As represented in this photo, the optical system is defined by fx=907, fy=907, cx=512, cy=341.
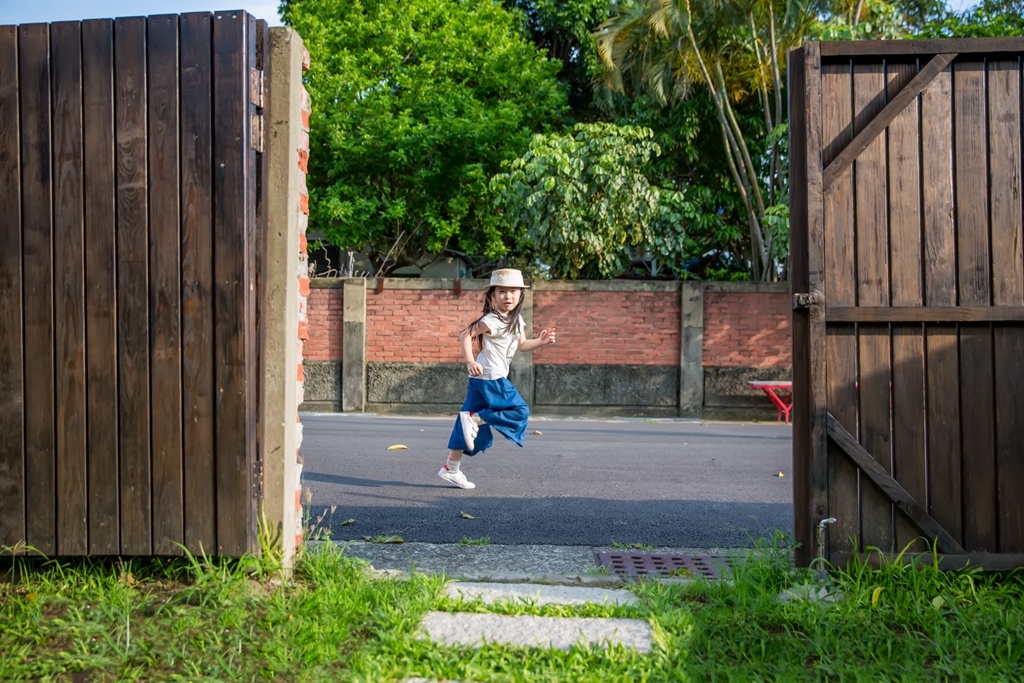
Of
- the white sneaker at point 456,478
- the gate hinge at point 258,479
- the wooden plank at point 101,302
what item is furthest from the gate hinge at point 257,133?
the white sneaker at point 456,478

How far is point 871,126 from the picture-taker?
13.9 ft

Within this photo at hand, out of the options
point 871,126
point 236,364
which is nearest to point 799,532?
point 871,126

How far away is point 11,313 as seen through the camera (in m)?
3.99

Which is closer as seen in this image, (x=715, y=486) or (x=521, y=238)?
(x=715, y=486)

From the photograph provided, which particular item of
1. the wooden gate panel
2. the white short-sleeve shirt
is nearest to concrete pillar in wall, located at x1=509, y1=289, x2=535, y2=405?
the white short-sleeve shirt

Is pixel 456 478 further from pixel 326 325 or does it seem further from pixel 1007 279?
pixel 326 325

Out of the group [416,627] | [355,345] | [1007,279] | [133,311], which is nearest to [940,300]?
[1007,279]

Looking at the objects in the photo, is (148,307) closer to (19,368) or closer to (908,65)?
(19,368)

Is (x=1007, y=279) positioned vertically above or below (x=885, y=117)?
below

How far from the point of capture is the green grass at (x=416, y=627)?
10.8 feet

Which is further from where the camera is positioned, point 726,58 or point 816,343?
point 726,58

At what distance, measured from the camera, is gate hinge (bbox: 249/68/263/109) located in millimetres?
3918

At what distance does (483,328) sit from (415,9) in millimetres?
15091

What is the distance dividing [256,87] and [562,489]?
4440 millimetres
